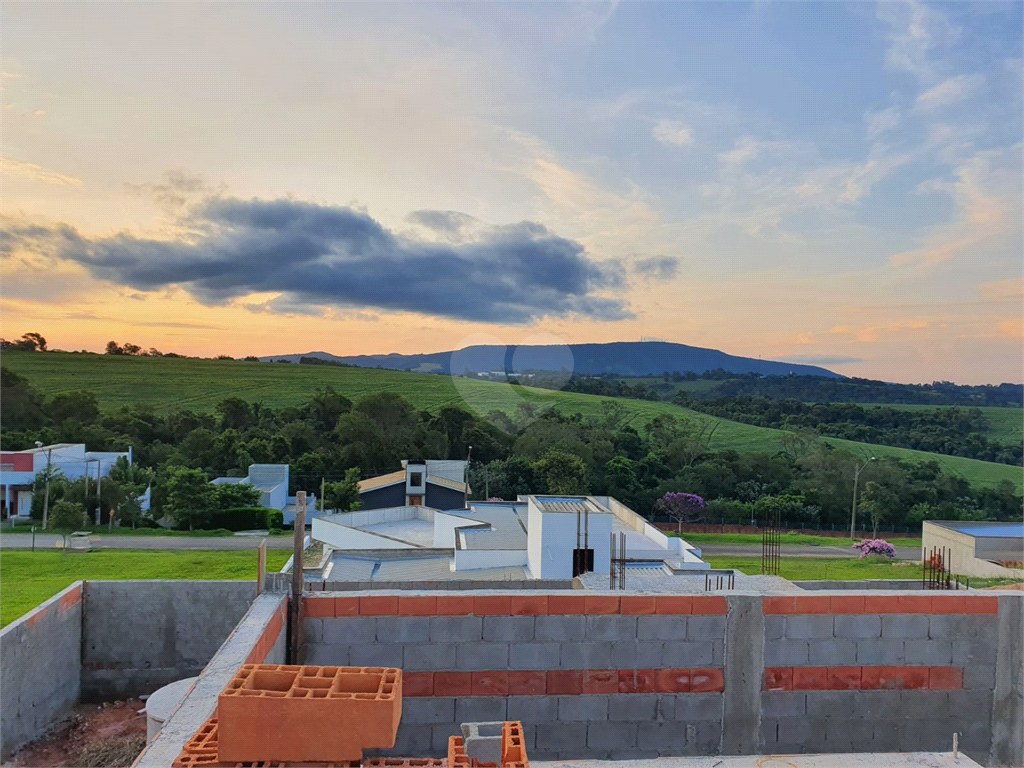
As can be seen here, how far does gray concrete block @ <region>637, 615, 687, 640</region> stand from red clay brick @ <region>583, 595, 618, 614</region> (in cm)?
27

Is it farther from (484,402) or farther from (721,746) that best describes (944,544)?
(484,402)

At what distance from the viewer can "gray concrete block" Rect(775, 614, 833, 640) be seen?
21.9 ft

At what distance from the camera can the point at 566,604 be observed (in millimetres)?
6566

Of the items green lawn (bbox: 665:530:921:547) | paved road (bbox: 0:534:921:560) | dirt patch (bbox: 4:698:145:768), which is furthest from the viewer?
green lawn (bbox: 665:530:921:547)

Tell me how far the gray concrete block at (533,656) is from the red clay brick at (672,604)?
103cm

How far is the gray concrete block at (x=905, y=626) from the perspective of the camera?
22.3ft

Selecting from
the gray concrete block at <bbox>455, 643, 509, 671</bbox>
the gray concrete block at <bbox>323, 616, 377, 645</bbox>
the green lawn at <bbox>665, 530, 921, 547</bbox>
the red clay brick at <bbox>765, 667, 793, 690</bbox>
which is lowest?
the green lawn at <bbox>665, 530, 921, 547</bbox>

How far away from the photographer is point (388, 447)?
50.8 m

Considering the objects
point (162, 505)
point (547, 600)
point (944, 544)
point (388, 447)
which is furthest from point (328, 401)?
point (547, 600)

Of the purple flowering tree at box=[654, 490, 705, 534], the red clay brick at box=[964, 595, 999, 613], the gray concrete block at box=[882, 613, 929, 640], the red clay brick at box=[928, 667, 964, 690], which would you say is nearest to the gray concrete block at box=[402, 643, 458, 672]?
the gray concrete block at box=[882, 613, 929, 640]

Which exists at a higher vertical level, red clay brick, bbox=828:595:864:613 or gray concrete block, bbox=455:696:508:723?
red clay brick, bbox=828:595:864:613

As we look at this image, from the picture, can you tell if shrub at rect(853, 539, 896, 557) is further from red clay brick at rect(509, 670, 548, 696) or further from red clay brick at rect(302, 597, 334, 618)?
red clay brick at rect(302, 597, 334, 618)

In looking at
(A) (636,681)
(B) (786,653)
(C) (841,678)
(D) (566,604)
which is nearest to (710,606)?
(B) (786,653)

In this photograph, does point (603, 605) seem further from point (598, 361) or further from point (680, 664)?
point (598, 361)
